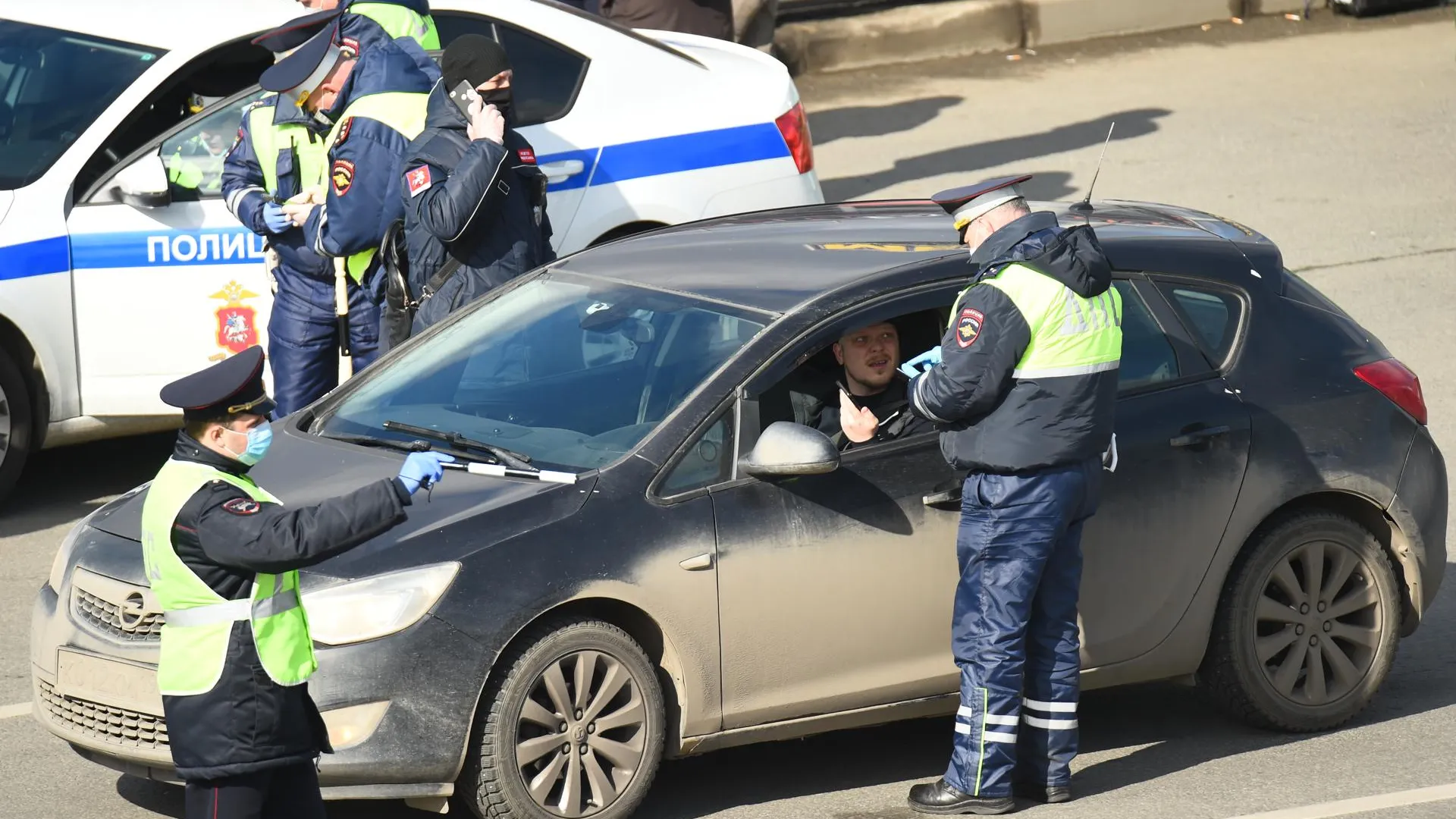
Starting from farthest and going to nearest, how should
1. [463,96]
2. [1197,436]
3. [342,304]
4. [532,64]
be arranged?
[532,64] → [342,304] → [463,96] → [1197,436]

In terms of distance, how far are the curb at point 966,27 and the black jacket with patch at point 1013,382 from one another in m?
10.2

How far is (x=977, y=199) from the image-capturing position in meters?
5.19

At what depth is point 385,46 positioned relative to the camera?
737 cm

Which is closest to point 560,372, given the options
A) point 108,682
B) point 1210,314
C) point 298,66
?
point 108,682

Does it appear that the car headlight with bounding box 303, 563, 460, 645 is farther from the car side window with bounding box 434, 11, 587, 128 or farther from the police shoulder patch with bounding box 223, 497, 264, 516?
the car side window with bounding box 434, 11, 587, 128

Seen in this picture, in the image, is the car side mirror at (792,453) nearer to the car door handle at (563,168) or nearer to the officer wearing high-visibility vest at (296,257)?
the officer wearing high-visibility vest at (296,257)

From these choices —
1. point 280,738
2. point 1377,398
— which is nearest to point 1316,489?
point 1377,398

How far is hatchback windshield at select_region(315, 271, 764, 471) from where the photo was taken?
5309 millimetres

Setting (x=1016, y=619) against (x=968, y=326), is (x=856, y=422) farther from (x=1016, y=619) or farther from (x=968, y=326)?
(x=1016, y=619)

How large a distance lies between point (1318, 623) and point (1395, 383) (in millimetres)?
762

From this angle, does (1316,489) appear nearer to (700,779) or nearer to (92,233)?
(700,779)

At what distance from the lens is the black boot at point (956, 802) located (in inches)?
207

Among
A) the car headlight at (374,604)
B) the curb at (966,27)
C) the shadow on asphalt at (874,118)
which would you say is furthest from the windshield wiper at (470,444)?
the curb at (966,27)

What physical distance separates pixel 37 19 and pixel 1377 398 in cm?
531
